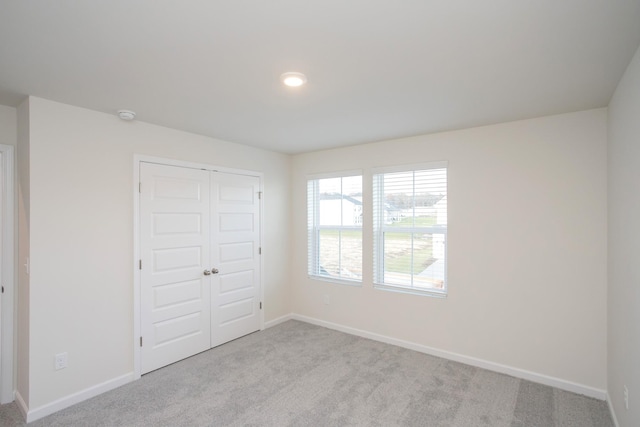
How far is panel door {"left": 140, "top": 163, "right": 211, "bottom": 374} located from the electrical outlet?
632 millimetres

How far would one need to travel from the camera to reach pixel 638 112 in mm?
1781

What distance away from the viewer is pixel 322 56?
1884mm

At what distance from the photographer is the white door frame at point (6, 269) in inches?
106

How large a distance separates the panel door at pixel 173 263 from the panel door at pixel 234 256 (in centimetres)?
12

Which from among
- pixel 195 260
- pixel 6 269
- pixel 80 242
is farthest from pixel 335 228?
pixel 6 269

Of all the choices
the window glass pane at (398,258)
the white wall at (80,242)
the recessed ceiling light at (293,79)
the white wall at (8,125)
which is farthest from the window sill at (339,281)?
the white wall at (8,125)

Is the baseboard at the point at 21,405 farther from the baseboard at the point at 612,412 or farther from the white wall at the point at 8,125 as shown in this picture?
the baseboard at the point at 612,412

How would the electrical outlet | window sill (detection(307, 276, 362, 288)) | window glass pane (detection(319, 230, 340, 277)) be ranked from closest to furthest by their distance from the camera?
the electrical outlet
window sill (detection(307, 276, 362, 288))
window glass pane (detection(319, 230, 340, 277))

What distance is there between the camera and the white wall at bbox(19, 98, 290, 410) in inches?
100

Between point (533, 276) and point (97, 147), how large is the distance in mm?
4133

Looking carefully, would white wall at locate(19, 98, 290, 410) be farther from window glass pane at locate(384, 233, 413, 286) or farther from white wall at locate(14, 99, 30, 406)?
window glass pane at locate(384, 233, 413, 286)

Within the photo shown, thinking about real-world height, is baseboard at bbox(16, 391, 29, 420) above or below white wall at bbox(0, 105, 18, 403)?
below

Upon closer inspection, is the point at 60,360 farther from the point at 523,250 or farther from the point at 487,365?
the point at 523,250

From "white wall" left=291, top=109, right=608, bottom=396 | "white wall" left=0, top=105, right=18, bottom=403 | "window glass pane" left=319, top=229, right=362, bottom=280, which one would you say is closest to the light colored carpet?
"white wall" left=0, top=105, right=18, bottom=403
